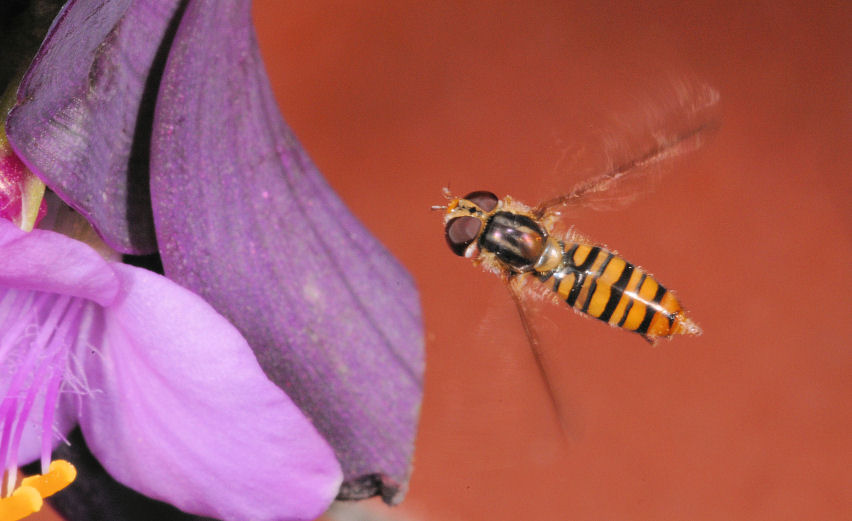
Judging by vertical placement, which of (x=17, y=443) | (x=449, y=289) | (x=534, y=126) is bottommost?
(x=17, y=443)

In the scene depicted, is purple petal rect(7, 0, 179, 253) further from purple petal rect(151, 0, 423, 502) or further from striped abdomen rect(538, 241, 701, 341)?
striped abdomen rect(538, 241, 701, 341)

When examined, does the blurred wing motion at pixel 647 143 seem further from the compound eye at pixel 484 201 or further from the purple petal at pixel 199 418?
the purple petal at pixel 199 418

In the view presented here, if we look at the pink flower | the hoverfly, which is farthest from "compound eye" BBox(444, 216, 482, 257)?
the pink flower

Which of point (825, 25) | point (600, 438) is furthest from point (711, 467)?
point (825, 25)

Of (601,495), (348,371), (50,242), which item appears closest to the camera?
(50,242)

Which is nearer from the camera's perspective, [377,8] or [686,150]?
[686,150]

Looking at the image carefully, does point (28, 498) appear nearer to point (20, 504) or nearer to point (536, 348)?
point (20, 504)

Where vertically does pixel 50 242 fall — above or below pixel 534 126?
below

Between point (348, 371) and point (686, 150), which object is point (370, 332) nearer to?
point (348, 371)
